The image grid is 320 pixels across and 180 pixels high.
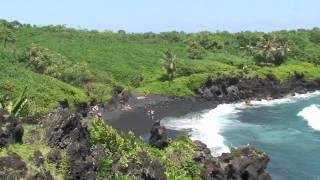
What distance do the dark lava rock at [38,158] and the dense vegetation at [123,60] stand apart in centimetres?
5509

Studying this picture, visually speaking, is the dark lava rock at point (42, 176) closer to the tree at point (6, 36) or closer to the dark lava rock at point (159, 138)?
the dark lava rock at point (159, 138)

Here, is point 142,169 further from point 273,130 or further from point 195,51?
point 195,51

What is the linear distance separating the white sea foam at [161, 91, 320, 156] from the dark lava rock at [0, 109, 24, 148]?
35.5 meters

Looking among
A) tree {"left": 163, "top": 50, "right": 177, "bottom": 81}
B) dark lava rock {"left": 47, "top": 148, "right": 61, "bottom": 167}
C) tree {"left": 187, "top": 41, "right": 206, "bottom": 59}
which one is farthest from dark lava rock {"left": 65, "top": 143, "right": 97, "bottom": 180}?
tree {"left": 187, "top": 41, "right": 206, "bottom": 59}

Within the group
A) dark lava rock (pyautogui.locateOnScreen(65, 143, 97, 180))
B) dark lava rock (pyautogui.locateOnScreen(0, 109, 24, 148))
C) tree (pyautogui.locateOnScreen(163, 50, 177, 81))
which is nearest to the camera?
dark lava rock (pyautogui.locateOnScreen(65, 143, 97, 180))

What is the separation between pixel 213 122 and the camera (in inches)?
4488

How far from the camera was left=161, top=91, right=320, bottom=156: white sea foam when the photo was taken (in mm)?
95319

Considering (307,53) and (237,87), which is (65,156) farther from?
(307,53)

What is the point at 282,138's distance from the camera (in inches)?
3905

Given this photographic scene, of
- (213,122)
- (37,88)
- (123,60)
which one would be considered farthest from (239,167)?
(123,60)

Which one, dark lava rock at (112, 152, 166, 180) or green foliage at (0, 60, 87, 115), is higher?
dark lava rock at (112, 152, 166, 180)

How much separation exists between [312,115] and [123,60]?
6035 cm

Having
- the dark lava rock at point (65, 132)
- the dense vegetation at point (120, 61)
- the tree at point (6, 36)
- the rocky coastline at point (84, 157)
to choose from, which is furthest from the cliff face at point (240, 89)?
the dark lava rock at point (65, 132)

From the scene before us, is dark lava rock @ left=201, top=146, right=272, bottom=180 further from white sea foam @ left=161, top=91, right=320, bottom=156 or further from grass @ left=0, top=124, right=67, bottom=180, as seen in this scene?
white sea foam @ left=161, top=91, right=320, bottom=156
